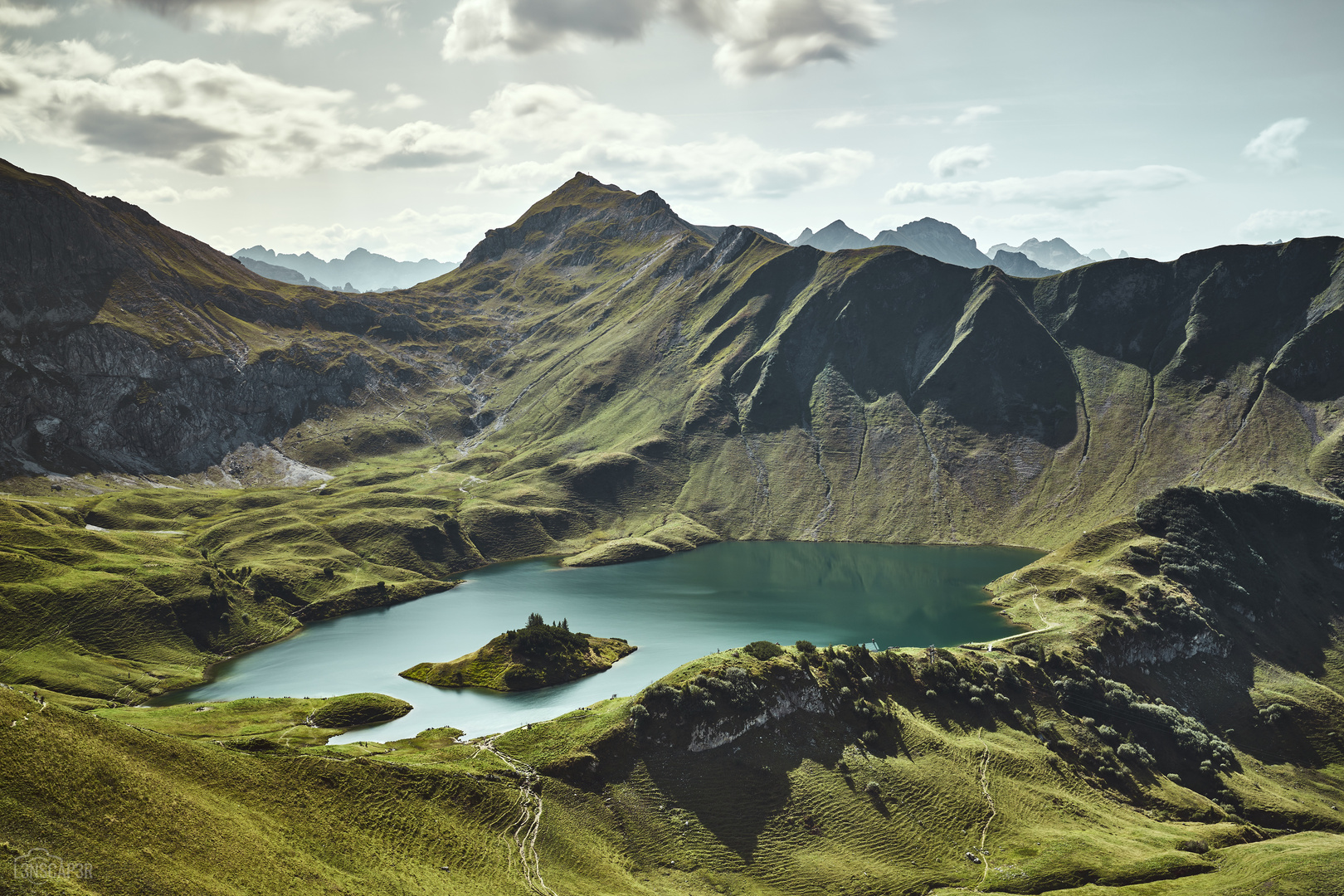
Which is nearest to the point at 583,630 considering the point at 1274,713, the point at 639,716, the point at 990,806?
the point at 639,716

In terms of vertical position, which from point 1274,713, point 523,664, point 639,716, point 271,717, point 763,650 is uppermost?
point 763,650

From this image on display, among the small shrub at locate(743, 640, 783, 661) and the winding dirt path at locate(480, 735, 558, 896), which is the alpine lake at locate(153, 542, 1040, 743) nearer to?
the winding dirt path at locate(480, 735, 558, 896)

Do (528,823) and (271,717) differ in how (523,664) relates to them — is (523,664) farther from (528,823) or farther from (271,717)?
(528,823)

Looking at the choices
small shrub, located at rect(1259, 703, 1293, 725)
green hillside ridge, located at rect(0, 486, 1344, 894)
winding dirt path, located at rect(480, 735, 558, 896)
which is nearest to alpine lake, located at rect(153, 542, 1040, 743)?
winding dirt path, located at rect(480, 735, 558, 896)

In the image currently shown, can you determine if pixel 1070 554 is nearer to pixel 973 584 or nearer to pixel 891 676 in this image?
pixel 973 584

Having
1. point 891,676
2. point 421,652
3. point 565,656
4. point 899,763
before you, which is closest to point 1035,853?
point 899,763

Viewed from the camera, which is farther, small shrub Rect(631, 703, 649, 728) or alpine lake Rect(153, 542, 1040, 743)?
alpine lake Rect(153, 542, 1040, 743)
